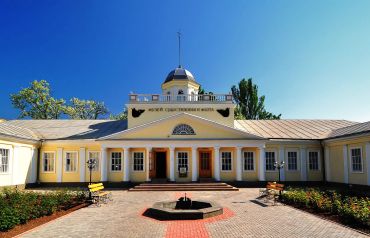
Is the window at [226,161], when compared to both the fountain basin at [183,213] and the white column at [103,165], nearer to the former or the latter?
the white column at [103,165]

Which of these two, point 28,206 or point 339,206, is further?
point 28,206

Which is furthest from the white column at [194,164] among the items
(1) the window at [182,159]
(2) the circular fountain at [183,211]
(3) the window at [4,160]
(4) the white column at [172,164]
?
(3) the window at [4,160]

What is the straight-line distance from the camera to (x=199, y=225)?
34.5ft

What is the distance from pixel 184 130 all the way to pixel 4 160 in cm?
1240

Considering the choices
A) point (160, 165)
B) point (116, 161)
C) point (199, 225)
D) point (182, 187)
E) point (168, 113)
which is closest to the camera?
point (199, 225)

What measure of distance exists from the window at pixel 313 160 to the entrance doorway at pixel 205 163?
8.04m

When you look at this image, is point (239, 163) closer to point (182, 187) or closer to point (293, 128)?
point (182, 187)

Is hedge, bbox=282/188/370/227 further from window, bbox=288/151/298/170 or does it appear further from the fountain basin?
window, bbox=288/151/298/170

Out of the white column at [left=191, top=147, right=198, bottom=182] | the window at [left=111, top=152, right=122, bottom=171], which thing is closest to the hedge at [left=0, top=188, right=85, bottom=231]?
the window at [left=111, top=152, right=122, bottom=171]

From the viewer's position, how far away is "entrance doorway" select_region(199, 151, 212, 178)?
82.8ft

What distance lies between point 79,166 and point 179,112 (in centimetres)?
899

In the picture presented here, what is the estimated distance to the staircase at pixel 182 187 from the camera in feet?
70.7

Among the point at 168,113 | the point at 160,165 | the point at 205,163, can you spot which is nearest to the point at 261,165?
the point at 205,163

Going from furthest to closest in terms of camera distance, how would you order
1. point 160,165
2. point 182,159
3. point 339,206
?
point 160,165, point 182,159, point 339,206
